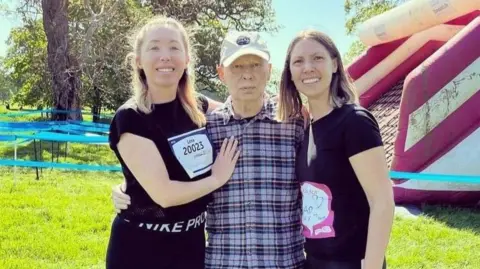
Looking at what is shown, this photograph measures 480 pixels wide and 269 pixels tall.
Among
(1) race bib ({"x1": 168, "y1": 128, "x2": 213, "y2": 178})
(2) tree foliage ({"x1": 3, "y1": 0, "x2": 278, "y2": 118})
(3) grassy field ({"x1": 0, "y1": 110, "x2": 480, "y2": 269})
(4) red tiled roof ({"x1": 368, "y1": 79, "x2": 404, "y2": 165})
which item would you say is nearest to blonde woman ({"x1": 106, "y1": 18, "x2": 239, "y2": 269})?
(1) race bib ({"x1": 168, "y1": 128, "x2": 213, "y2": 178})

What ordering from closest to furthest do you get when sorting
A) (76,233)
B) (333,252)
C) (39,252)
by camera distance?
(333,252) → (39,252) → (76,233)

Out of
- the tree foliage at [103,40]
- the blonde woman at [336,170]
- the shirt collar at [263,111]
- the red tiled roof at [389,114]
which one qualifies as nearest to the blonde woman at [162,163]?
the shirt collar at [263,111]

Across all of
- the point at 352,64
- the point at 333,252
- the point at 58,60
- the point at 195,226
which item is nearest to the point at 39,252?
the point at 195,226

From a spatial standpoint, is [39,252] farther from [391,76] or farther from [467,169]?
[391,76]

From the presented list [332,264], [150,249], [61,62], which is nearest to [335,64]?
[332,264]

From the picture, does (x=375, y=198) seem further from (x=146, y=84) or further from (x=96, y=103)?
(x=96, y=103)

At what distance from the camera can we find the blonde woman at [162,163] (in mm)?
1939

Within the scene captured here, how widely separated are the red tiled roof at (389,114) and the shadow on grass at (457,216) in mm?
981

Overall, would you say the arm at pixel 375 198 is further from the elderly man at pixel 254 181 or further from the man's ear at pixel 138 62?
the man's ear at pixel 138 62

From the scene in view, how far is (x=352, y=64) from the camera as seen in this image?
867 centimetres

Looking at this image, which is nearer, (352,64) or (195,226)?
(195,226)

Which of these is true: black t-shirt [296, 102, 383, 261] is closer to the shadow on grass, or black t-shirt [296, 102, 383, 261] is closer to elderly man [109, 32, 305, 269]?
elderly man [109, 32, 305, 269]

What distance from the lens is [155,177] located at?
75.0 inches

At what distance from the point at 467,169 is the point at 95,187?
4680mm
